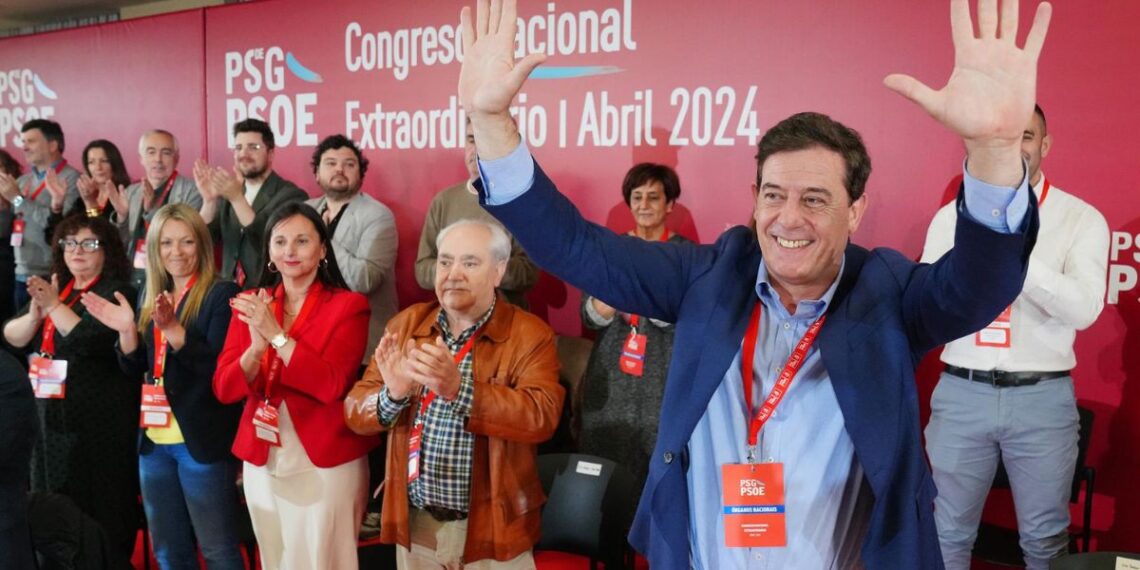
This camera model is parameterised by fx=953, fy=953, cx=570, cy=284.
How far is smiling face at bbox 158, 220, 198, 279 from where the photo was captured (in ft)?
11.8

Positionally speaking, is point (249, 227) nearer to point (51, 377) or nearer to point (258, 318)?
point (51, 377)

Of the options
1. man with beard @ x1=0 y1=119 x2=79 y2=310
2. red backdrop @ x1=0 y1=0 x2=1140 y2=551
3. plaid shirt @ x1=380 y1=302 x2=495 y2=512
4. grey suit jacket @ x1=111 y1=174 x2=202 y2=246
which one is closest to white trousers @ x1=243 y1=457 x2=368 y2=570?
plaid shirt @ x1=380 y1=302 x2=495 y2=512

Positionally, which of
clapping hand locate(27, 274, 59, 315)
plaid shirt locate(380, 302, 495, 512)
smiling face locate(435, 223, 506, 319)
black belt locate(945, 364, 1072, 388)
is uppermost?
smiling face locate(435, 223, 506, 319)

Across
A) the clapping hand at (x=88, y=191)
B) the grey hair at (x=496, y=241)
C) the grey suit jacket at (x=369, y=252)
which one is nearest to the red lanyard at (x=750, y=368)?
the grey hair at (x=496, y=241)

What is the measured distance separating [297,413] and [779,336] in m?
2.06

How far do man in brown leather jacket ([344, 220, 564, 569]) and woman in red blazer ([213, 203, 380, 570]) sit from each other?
227mm

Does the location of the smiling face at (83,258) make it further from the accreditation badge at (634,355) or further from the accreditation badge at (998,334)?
the accreditation badge at (998,334)

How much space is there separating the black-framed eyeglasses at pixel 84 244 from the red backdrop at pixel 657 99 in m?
1.96

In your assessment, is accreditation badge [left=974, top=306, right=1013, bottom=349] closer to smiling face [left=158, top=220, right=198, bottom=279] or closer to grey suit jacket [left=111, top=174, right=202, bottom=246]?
smiling face [left=158, top=220, right=198, bottom=279]

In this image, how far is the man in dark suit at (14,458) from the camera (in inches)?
97.7

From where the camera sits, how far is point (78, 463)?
12.4 ft

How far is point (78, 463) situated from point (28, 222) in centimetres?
328

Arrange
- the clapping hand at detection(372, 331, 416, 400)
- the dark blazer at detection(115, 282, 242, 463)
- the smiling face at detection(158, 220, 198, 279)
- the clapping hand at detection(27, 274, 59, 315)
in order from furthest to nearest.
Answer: the clapping hand at detection(27, 274, 59, 315) < the smiling face at detection(158, 220, 198, 279) < the dark blazer at detection(115, 282, 242, 463) < the clapping hand at detection(372, 331, 416, 400)

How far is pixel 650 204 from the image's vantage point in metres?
4.23
